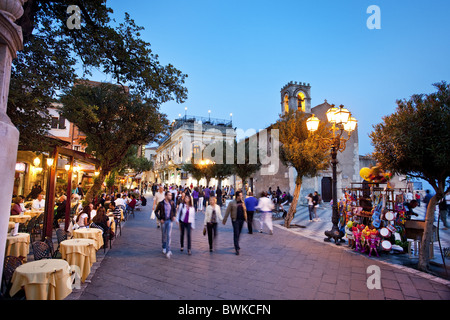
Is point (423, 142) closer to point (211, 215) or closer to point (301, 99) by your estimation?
point (211, 215)

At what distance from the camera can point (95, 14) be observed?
5742 millimetres

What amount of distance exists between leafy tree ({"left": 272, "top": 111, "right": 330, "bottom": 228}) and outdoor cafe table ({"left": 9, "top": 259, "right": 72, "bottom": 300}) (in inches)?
354

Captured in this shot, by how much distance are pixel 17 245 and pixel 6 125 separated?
4897 mm

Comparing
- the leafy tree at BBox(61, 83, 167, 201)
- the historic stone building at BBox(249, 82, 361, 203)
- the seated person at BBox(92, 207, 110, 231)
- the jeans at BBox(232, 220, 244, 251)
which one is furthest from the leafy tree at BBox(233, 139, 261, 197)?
the seated person at BBox(92, 207, 110, 231)

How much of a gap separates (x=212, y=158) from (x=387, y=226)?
1931cm

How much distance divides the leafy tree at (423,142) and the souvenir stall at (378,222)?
1.02m

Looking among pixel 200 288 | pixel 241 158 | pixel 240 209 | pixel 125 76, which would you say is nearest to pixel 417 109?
pixel 240 209

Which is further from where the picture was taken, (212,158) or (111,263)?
(212,158)

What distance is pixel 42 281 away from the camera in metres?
3.22

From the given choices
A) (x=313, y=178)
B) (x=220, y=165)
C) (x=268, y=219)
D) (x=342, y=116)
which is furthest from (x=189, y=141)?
(x=342, y=116)

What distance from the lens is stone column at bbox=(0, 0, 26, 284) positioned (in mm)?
1819

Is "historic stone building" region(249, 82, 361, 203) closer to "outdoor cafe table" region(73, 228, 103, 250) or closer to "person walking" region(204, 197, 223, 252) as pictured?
"person walking" region(204, 197, 223, 252)

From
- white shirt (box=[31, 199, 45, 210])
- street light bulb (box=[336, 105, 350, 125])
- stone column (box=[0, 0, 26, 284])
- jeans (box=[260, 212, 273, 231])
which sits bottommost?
jeans (box=[260, 212, 273, 231])

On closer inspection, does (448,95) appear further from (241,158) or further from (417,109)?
(241,158)
